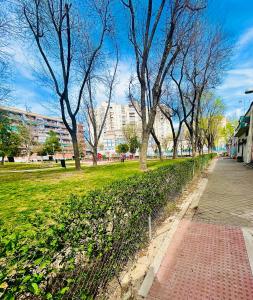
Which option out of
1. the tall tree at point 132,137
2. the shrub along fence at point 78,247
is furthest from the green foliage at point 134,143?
the shrub along fence at point 78,247

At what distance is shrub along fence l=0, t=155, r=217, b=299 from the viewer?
115cm

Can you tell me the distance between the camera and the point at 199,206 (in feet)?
19.5

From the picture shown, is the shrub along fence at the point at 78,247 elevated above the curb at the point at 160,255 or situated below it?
above

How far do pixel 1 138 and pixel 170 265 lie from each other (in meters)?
30.0

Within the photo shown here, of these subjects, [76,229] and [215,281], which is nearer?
[76,229]

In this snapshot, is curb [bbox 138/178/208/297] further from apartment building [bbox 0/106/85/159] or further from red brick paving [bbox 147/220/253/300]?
apartment building [bbox 0/106/85/159]

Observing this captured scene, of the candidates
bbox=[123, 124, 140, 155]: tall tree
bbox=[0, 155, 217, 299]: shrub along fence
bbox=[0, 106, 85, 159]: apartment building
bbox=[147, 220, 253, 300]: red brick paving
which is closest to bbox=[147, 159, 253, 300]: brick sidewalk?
bbox=[147, 220, 253, 300]: red brick paving

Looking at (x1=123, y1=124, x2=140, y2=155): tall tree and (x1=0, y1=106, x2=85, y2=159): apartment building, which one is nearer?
(x1=123, y1=124, x2=140, y2=155): tall tree

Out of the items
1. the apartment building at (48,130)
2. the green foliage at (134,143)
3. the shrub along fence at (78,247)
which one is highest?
the apartment building at (48,130)

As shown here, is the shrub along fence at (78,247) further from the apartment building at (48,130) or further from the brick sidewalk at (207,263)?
the apartment building at (48,130)

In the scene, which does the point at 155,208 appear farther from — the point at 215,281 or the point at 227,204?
the point at 227,204

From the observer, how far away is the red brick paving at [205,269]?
2387mm

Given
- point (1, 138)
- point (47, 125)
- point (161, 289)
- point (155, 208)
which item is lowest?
point (161, 289)

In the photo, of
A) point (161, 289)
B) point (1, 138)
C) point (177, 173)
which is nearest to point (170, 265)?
point (161, 289)
